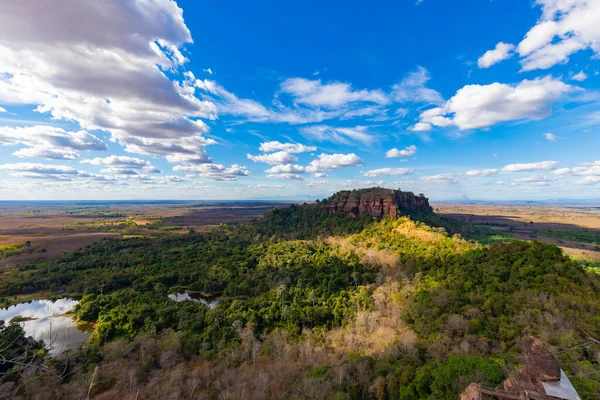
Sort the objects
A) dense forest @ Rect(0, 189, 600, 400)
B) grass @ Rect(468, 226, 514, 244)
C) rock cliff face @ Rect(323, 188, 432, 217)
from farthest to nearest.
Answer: grass @ Rect(468, 226, 514, 244) < rock cliff face @ Rect(323, 188, 432, 217) < dense forest @ Rect(0, 189, 600, 400)

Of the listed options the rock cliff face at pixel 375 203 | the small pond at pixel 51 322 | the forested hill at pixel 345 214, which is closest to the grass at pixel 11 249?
the small pond at pixel 51 322

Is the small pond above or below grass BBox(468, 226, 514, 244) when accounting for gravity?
below

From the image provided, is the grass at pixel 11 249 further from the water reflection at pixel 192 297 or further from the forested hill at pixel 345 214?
the forested hill at pixel 345 214

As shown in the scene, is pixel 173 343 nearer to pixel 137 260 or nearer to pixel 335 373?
pixel 335 373

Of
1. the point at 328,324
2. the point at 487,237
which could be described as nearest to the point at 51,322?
the point at 328,324

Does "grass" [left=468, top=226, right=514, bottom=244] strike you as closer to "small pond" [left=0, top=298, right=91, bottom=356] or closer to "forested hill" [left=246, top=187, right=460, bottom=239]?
"forested hill" [left=246, top=187, right=460, bottom=239]

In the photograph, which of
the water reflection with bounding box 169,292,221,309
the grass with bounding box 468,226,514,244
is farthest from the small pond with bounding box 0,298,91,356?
the grass with bounding box 468,226,514,244

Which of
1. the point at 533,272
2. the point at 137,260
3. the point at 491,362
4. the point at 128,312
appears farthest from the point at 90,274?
the point at 533,272
